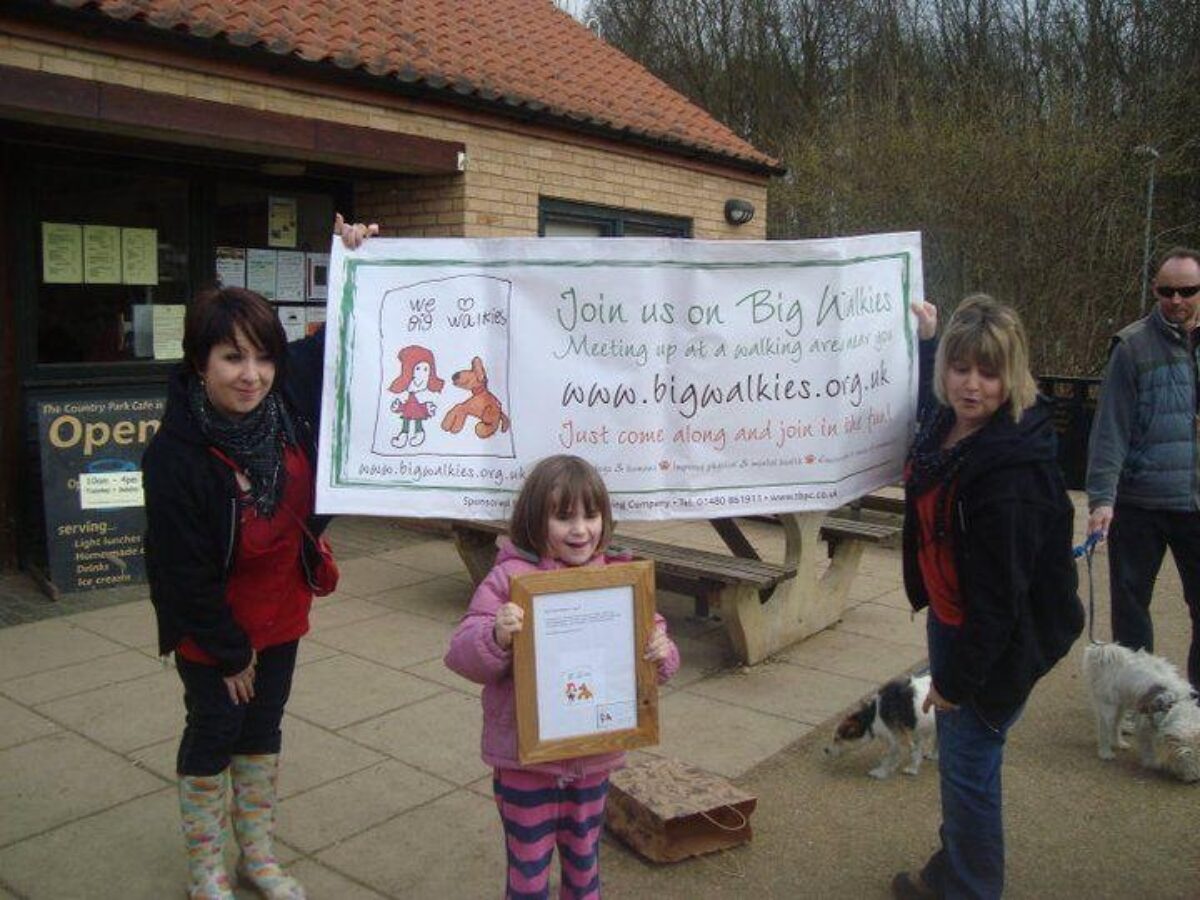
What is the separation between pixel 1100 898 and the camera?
3100 mm

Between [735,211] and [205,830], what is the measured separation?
338 inches

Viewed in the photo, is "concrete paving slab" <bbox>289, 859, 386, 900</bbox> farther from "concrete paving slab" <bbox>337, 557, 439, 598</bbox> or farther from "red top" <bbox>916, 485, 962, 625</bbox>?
"concrete paving slab" <bbox>337, 557, 439, 598</bbox>

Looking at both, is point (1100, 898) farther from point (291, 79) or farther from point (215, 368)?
point (291, 79)

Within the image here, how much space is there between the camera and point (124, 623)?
5617 mm

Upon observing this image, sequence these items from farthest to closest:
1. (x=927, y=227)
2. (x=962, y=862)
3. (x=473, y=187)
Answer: (x=927, y=227) < (x=473, y=187) < (x=962, y=862)

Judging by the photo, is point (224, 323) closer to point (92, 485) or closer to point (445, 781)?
point (445, 781)

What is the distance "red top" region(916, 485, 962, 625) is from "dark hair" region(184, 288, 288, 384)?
1.74 metres

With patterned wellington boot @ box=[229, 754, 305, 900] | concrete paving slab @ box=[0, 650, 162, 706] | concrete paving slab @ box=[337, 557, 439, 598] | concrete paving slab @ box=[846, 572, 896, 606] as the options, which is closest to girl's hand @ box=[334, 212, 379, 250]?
patterned wellington boot @ box=[229, 754, 305, 900]

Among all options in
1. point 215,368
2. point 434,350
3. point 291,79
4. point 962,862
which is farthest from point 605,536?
point 291,79

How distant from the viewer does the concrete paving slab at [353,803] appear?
336 cm

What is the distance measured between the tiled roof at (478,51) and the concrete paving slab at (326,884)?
4.61 meters

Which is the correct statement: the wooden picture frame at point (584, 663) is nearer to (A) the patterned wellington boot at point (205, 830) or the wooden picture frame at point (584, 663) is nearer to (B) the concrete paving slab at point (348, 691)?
(A) the patterned wellington boot at point (205, 830)

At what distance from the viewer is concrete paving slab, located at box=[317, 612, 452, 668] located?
5.17 m

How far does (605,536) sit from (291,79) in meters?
5.20
